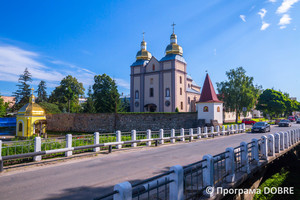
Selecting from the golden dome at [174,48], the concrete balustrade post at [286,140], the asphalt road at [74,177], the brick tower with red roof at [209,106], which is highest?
the golden dome at [174,48]

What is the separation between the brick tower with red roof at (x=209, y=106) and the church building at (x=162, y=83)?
9950 millimetres

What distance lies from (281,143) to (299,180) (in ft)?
10.3

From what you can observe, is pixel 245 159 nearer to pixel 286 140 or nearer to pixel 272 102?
pixel 286 140

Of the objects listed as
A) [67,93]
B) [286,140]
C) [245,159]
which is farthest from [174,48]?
[245,159]

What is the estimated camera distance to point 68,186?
20.3ft

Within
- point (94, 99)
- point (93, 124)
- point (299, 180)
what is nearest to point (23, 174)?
point (299, 180)

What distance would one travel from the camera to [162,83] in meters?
41.6

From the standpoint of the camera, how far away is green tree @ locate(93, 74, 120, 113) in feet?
140

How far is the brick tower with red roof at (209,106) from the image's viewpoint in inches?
1135

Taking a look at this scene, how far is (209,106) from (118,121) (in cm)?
1628

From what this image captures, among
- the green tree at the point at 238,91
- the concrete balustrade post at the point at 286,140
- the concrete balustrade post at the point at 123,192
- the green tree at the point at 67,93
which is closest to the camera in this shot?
the concrete balustrade post at the point at 123,192

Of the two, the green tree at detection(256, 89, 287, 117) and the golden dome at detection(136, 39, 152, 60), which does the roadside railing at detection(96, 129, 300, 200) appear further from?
the green tree at detection(256, 89, 287, 117)

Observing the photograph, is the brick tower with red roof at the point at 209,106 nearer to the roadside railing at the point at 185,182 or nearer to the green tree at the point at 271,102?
the roadside railing at the point at 185,182

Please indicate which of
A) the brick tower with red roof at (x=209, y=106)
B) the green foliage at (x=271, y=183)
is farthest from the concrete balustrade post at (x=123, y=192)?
the brick tower with red roof at (x=209, y=106)
